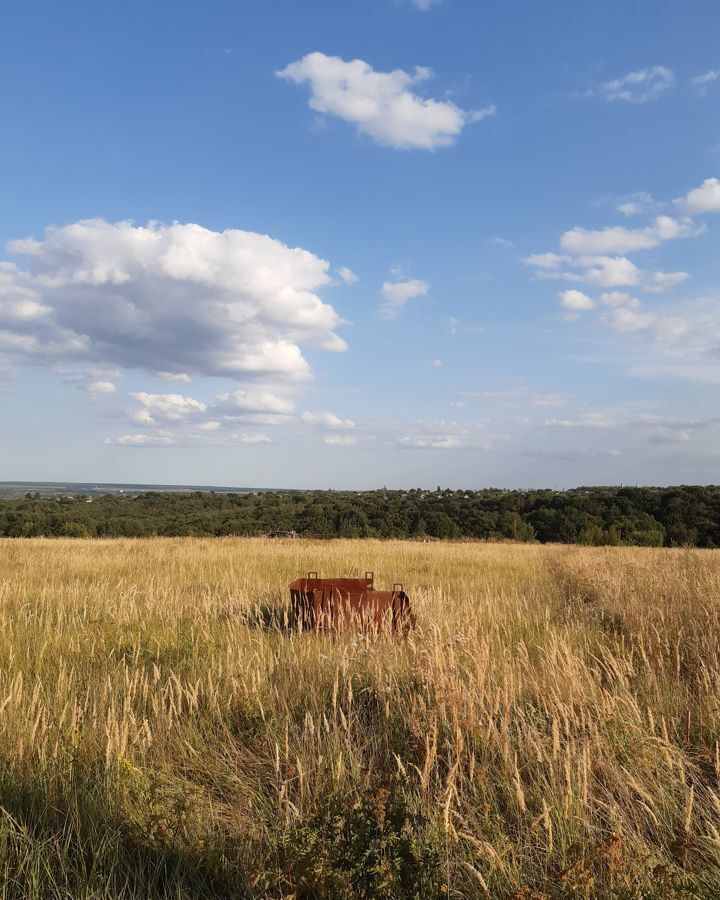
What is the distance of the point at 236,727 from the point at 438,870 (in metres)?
1.87

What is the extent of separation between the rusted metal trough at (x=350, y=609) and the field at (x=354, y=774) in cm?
32

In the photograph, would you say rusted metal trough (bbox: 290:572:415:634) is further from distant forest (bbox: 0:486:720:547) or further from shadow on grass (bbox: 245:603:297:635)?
distant forest (bbox: 0:486:720:547)

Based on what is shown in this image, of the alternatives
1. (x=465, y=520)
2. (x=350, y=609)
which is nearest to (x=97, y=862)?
(x=350, y=609)

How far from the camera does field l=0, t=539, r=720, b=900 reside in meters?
1.93

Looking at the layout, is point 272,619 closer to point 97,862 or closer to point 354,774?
point 354,774

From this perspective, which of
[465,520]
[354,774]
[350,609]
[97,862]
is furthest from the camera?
[465,520]

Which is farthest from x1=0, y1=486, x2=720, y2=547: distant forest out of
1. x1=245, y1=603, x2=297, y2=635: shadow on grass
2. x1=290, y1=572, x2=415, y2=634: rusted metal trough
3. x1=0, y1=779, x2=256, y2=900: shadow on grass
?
x1=0, y1=779, x2=256, y2=900: shadow on grass

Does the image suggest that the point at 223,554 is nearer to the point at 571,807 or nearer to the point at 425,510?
the point at 571,807

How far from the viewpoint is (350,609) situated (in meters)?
5.48

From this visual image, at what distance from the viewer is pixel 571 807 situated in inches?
90.0

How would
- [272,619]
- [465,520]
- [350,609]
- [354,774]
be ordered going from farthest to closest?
[465,520] → [272,619] → [350,609] → [354,774]

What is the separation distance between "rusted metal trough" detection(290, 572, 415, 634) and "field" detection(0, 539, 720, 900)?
316 millimetres

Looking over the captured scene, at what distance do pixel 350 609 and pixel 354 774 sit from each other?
2971 millimetres

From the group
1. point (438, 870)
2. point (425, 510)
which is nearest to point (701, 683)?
point (438, 870)
